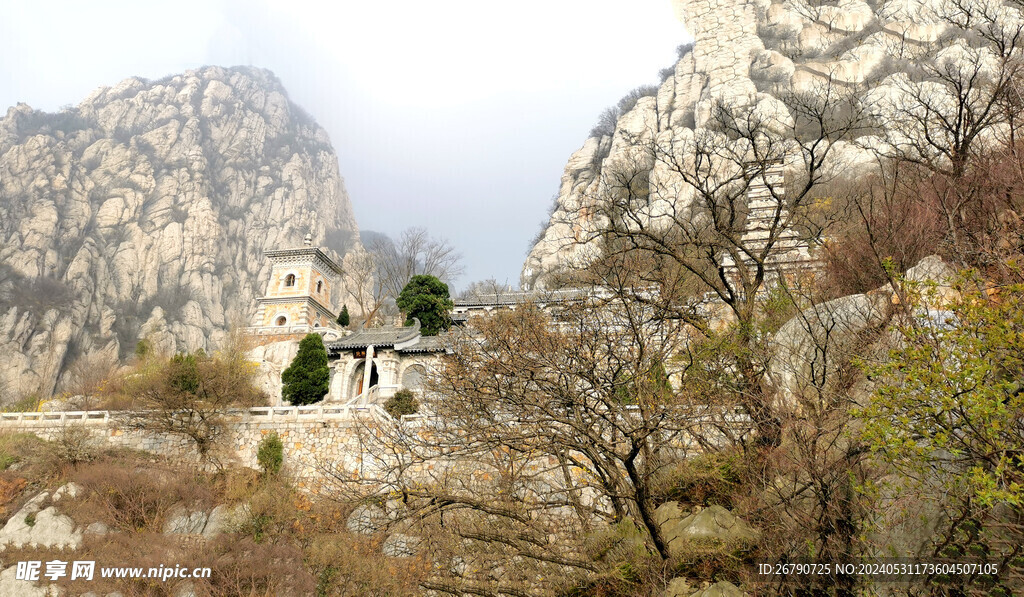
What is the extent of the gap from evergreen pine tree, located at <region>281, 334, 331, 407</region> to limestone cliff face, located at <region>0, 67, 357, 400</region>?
19.4 m

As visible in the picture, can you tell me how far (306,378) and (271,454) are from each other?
4.37 metres

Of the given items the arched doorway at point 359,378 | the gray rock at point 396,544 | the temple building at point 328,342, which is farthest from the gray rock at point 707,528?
the arched doorway at point 359,378

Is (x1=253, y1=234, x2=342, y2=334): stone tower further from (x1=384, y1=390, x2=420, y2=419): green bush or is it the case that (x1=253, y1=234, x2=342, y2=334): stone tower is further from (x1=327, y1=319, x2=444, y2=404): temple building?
(x1=384, y1=390, x2=420, y2=419): green bush

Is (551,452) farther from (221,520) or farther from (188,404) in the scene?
(188,404)

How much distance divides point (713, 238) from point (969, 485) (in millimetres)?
6865

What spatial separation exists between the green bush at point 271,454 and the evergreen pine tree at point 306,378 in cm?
296

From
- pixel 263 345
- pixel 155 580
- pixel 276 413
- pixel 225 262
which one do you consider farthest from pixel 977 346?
pixel 225 262

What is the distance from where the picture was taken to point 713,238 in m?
11.1

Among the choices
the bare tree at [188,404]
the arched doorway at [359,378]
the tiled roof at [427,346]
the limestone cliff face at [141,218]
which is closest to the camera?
the bare tree at [188,404]

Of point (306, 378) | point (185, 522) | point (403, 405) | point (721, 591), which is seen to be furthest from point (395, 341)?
point (721, 591)

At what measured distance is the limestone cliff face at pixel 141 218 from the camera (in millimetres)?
54094

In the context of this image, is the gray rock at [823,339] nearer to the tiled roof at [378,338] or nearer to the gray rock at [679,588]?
the gray rock at [679,588]

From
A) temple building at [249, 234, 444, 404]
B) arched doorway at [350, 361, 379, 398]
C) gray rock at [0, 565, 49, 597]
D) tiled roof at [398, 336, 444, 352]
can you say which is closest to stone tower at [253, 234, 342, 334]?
temple building at [249, 234, 444, 404]

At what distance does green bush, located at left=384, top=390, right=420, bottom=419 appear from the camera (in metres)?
19.9
